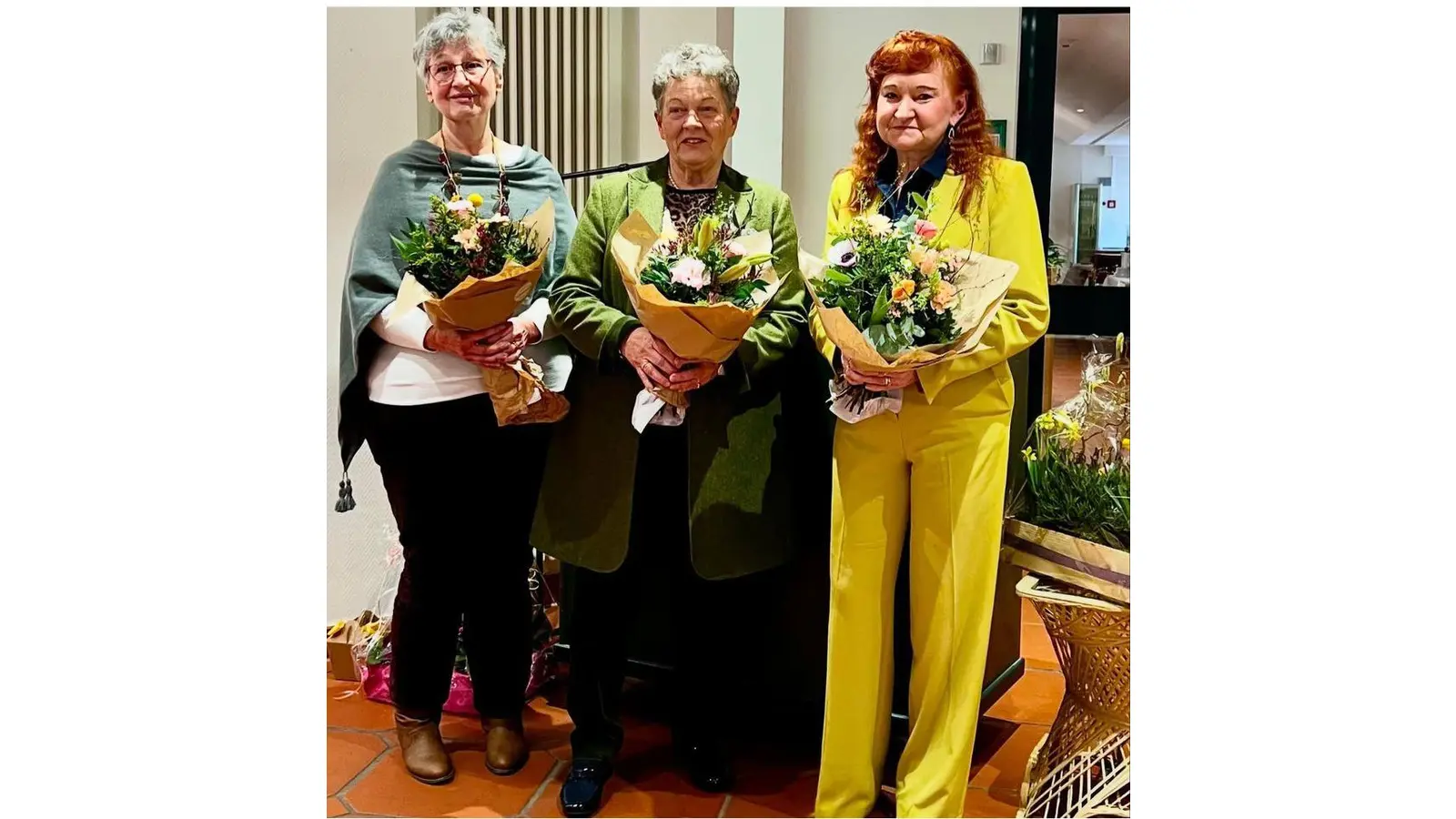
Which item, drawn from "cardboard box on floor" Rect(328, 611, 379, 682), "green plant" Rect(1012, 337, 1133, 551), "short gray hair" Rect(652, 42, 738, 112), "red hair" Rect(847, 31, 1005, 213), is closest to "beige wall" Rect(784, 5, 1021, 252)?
"red hair" Rect(847, 31, 1005, 213)

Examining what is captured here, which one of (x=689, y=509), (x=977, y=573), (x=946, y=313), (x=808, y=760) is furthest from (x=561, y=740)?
(x=946, y=313)

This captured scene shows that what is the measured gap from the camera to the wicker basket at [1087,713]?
2482 millimetres

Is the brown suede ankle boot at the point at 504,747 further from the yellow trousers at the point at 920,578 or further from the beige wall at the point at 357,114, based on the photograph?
the yellow trousers at the point at 920,578

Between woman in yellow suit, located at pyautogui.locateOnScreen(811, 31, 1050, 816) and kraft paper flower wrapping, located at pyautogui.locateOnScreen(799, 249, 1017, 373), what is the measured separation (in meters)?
0.06

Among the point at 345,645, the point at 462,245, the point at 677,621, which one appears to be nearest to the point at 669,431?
the point at 677,621

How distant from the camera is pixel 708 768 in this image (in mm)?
2740

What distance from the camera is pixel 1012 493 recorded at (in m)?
2.75

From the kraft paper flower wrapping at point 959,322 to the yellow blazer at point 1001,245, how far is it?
0.04 metres

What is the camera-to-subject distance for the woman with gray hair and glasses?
2555 mm

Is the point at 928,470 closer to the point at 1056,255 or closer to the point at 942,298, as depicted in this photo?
the point at 942,298

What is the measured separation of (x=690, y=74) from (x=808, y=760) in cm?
173

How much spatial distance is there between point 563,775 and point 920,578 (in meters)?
1.07

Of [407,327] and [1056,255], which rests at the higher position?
[1056,255]

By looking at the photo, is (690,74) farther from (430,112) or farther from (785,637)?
(785,637)
